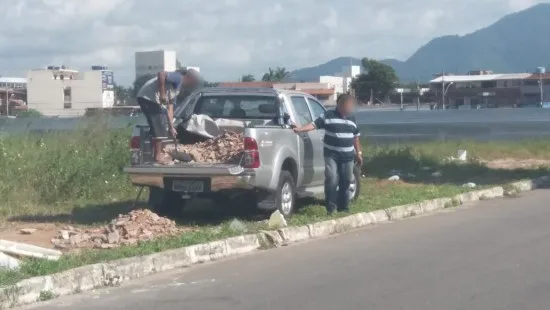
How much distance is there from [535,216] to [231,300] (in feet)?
25.2

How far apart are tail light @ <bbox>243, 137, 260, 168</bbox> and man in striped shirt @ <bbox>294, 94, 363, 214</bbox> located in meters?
1.44

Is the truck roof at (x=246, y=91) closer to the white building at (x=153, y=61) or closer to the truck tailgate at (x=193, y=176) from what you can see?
the truck tailgate at (x=193, y=176)

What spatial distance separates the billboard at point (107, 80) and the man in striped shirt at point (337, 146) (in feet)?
86.9

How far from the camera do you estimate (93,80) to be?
39.4 m

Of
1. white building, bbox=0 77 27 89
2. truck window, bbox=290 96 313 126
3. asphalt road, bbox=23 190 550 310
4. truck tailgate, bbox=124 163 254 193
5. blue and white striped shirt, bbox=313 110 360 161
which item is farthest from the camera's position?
white building, bbox=0 77 27 89

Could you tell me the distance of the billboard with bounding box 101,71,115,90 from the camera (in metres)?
39.5

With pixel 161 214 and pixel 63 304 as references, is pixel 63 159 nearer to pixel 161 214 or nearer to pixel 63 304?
pixel 161 214

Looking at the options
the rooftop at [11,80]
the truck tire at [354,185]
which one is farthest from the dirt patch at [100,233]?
the rooftop at [11,80]

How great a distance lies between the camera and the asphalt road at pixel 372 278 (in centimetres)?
789

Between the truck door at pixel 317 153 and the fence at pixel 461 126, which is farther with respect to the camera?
the fence at pixel 461 126

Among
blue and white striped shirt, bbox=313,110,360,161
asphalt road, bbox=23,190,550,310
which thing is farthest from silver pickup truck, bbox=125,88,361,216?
asphalt road, bbox=23,190,550,310

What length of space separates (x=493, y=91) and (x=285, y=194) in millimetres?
57409

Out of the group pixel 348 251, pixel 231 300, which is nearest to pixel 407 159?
pixel 348 251

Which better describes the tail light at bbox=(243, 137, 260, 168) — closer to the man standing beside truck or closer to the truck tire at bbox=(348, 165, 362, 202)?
the man standing beside truck
